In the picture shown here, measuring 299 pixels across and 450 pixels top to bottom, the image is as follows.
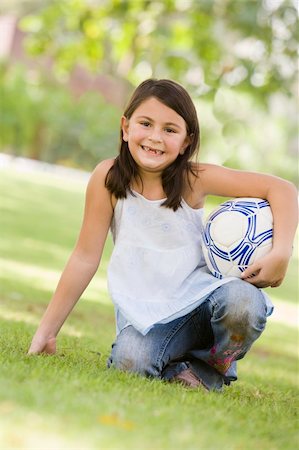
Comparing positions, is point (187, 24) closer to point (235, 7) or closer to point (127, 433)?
point (235, 7)

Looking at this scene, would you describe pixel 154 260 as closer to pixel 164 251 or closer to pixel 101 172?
pixel 164 251

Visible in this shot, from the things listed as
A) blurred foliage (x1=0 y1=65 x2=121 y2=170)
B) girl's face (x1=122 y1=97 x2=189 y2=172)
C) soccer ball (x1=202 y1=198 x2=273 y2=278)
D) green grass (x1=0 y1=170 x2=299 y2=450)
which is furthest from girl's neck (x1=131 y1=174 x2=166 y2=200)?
blurred foliage (x1=0 y1=65 x2=121 y2=170)

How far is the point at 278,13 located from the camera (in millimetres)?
9570

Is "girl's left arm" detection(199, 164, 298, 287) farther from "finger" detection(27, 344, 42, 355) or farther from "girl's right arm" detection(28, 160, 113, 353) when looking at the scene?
"finger" detection(27, 344, 42, 355)

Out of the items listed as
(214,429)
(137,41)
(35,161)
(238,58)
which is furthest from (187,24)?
(35,161)

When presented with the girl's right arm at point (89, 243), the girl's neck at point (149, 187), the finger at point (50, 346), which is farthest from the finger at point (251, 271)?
the finger at point (50, 346)

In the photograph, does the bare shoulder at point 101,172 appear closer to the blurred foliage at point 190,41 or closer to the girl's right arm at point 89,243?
the girl's right arm at point 89,243

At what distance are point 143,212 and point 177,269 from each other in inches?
13.2

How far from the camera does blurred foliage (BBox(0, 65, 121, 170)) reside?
4084 cm

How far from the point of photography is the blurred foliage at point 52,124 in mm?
40844

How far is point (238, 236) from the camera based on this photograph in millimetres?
4793

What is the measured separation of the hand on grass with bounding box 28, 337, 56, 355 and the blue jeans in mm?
283

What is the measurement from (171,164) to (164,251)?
43cm

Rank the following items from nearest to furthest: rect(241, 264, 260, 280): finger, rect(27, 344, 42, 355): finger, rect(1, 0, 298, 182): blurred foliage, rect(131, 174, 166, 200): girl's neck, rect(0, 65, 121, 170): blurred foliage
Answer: rect(241, 264, 260, 280): finger < rect(27, 344, 42, 355): finger < rect(131, 174, 166, 200): girl's neck < rect(1, 0, 298, 182): blurred foliage < rect(0, 65, 121, 170): blurred foliage
